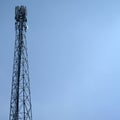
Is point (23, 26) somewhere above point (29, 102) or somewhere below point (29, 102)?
above

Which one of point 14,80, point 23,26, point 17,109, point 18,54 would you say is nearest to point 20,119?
point 17,109

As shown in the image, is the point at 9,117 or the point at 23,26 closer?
the point at 9,117

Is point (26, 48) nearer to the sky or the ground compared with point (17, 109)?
nearer to the sky

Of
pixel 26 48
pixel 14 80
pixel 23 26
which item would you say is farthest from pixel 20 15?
pixel 14 80

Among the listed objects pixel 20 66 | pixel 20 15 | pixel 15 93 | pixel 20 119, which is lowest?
pixel 20 119

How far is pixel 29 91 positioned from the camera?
59.9 metres

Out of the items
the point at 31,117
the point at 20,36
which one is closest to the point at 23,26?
the point at 20,36

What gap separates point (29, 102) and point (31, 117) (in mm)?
2634

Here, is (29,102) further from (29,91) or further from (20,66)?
(20,66)

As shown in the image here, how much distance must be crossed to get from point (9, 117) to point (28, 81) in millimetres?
7265

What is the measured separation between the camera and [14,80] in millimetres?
59688

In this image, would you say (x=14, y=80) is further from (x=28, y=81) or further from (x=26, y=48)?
(x=26, y=48)

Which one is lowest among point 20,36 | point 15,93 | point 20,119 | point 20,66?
point 20,119

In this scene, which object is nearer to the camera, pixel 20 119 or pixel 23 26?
pixel 20 119
